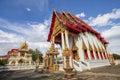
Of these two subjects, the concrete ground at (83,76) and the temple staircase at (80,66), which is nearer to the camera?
the concrete ground at (83,76)

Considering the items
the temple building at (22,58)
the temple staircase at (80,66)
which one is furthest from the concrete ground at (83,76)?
the temple building at (22,58)

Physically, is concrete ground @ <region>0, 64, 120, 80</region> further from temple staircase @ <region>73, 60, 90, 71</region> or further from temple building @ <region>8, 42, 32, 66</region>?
temple building @ <region>8, 42, 32, 66</region>

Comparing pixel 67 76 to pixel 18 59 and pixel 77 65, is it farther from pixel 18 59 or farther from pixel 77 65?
pixel 18 59

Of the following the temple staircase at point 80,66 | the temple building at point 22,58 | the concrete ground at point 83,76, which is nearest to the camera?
the concrete ground at point 83,76

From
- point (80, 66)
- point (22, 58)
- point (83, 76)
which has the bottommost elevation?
point (83, 76)

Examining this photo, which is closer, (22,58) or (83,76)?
(83,76)

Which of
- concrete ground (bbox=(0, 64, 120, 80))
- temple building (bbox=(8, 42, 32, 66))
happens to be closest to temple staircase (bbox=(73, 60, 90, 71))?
concrete ground (bbox=(0, 64, 120, 80))

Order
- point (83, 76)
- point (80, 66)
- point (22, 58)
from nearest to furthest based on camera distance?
point (83, 76), point (80, 66), point (22, 58)

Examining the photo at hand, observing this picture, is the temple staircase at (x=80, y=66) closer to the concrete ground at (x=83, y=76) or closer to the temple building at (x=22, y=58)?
the concrete ground at (x=83, y=76)

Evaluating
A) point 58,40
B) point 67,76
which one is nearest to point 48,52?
point 58,40

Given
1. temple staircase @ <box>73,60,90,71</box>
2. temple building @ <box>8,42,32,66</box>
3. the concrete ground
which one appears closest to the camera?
the concrete ground

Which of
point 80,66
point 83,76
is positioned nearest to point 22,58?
point 80,66

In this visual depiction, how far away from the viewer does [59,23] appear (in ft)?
61.2

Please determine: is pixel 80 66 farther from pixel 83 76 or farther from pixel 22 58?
pixel 22 58
